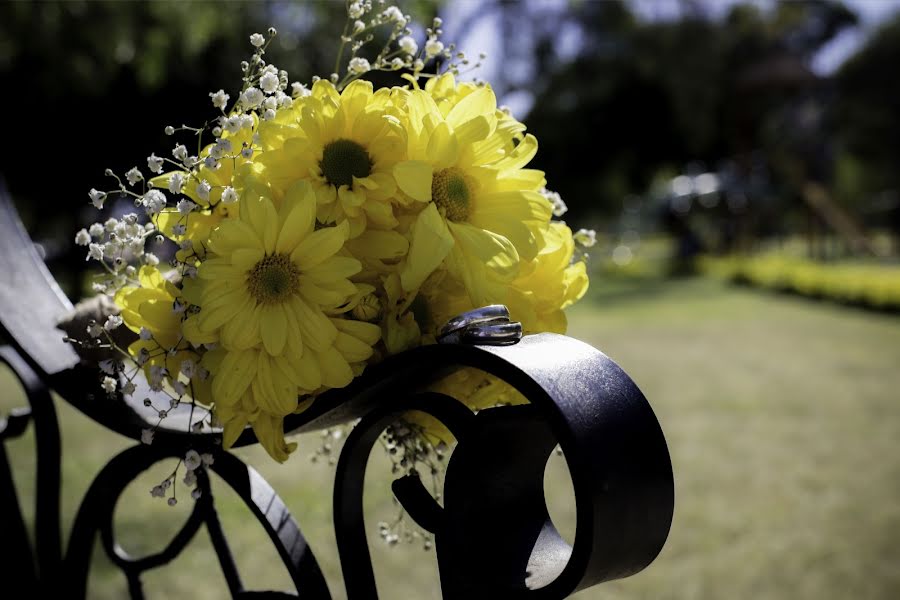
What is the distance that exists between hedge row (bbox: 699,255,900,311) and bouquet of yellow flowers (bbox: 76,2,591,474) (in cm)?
1200

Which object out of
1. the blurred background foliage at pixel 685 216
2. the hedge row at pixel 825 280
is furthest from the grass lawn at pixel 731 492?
the hedge row at pixel 825 280

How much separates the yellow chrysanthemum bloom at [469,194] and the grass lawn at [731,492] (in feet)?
2.25

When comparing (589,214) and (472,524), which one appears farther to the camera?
(589,214)

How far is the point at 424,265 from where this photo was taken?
93cm

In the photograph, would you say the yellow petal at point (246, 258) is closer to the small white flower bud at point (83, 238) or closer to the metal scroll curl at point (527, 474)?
the metal scroll curl at point (527, 474)

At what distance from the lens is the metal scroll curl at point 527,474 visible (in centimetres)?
80

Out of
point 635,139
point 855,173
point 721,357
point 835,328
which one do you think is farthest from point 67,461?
point 855,173

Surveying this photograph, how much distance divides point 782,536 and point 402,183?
3.55m

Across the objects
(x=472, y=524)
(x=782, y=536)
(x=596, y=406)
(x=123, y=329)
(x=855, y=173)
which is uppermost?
(x=855, y=173)

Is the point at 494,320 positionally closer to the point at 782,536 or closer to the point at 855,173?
the point at 782,536

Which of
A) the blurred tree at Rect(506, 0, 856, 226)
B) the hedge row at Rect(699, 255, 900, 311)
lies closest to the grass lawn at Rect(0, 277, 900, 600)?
the hedge row at Rect(699, 255, 900, 311)

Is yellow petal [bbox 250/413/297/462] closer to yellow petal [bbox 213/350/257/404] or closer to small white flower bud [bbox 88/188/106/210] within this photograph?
yellow petal [bbox 213/350/257/404]

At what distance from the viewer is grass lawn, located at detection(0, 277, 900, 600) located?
10.9 ft

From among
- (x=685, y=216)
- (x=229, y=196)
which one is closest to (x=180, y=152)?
(x=229, y=196)
